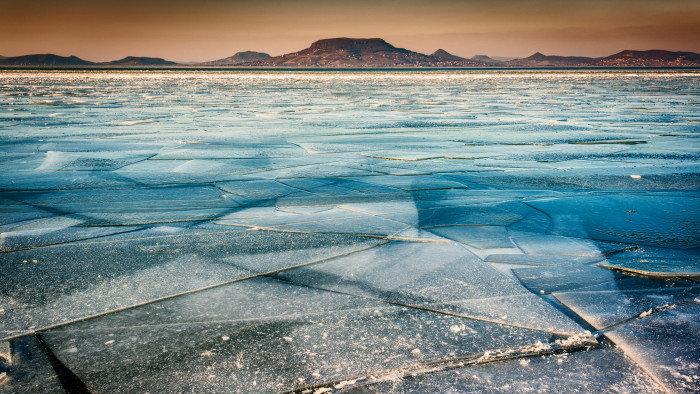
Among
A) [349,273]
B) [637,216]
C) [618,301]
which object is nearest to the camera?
[618,301]

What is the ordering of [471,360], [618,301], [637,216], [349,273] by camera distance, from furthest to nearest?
[637,216] → [349,273] → [618,301] → [471,360]

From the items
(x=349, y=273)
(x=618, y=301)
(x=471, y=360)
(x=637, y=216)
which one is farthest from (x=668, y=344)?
(x=637, y=216)

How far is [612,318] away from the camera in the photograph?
2.02 meters

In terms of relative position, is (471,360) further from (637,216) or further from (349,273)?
(637,216)

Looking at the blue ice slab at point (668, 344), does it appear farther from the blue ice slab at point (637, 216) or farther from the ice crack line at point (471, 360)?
the blue ice slab at point (637, 216)

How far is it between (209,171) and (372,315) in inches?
138

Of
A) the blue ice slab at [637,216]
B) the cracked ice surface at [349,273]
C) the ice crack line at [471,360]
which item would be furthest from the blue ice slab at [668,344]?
the blue ice slab at [637,216]

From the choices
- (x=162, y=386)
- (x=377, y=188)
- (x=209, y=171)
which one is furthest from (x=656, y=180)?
(x=162, y=386)

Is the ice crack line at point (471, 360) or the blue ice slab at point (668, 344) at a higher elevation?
the blue ice slab at point (668, 344)

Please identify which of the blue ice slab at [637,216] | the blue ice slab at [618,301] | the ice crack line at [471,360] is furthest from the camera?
the blue ice slab at [637,216]

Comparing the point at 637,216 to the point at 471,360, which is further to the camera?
the point at 637,216

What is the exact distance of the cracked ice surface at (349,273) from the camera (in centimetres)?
169

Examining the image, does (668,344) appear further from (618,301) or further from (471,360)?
(471,360)

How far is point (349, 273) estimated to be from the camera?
8.22 ft
